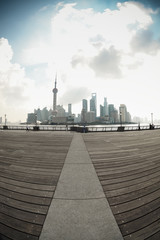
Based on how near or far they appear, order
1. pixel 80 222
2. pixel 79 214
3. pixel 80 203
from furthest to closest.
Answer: pixel 80 203 < pixel 79 214 < pixel 80 222

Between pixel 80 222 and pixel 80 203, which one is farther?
pixel 80 203

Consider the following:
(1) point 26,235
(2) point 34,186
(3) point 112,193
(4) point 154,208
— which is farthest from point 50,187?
(4) point 154,208

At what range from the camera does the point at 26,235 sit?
1966 mm

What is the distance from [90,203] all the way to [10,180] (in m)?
3.18

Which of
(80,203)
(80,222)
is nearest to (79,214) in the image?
(80,222)

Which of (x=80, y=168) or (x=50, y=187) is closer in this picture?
(x=50, y=187)

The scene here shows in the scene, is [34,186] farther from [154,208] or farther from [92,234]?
[154,208]

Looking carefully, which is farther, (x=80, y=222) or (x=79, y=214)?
(x=79, y=214)

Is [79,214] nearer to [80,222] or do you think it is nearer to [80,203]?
[80,222]

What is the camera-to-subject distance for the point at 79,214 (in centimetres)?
239

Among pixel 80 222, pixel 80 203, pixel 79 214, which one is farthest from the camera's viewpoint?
pixel 80 203

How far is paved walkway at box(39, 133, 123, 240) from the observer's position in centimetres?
196

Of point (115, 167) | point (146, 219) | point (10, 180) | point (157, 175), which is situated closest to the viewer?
point (146, 219)

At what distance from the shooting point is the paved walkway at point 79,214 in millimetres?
1965
